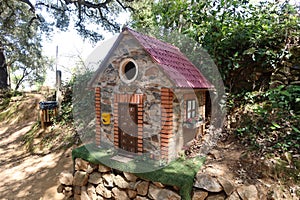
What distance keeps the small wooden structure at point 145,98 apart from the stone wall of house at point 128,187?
66 centimetres

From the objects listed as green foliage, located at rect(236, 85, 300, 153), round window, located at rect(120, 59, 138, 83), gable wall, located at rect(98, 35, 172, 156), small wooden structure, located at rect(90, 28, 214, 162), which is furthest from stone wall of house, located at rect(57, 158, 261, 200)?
round window, located at rect(120, 59, 138, 83)

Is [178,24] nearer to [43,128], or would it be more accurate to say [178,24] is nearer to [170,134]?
[170,134]

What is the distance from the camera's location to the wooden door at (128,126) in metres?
4.83

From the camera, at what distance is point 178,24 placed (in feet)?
27.9

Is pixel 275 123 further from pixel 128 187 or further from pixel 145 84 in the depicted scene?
pixel 128 187

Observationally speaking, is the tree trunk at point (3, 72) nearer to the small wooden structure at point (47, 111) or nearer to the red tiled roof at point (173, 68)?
the small wooden structure at point (47, 111)

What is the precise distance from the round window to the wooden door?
650 mm

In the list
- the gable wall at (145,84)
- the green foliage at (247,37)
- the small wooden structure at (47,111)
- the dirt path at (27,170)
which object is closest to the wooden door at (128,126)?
the gable wall at (145,84)

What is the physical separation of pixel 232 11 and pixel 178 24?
224 centimetres

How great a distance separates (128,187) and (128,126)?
1.40m

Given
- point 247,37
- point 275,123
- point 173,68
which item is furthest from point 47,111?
point 275,123

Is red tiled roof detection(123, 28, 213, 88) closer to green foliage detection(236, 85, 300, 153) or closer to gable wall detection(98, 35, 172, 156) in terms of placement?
gable wall detection(98, 35, 172, 156)

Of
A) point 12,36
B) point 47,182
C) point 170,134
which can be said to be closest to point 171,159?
point 170,134

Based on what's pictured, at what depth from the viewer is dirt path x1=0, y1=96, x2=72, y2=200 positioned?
5.73 metres
